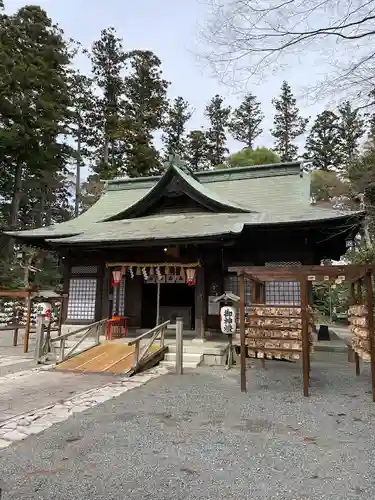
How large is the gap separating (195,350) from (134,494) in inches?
258

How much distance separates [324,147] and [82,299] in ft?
104

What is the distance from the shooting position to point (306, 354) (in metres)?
6.27

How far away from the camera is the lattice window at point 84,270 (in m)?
12.4

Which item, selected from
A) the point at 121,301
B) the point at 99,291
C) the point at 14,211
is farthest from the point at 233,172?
the point at 14,211

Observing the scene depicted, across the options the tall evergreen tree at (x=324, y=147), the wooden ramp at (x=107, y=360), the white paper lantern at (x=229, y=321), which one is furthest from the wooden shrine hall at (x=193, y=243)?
the tall evergreen tree at (x=324, y=147)

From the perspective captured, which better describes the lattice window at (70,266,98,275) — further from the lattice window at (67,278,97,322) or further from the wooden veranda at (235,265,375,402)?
the wooden veranda at (235,265,375,402)

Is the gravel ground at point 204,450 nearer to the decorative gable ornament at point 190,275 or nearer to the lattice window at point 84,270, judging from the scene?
the decorative gable ornament at point 190,275

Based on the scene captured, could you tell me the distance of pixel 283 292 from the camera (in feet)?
35.2

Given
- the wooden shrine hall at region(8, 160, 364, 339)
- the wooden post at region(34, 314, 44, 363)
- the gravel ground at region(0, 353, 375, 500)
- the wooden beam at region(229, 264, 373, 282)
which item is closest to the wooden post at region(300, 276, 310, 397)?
the wooden beam at region(229, 264, 373, 282)

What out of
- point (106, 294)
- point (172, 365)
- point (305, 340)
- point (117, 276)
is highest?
point (117, 276)

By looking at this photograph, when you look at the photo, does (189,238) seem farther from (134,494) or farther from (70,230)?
(134,494)

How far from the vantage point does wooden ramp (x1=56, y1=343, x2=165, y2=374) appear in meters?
8.04

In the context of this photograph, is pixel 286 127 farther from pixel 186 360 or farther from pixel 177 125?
pixel 186 360

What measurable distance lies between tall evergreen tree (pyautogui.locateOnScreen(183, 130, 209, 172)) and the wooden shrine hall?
2462 centimetres
